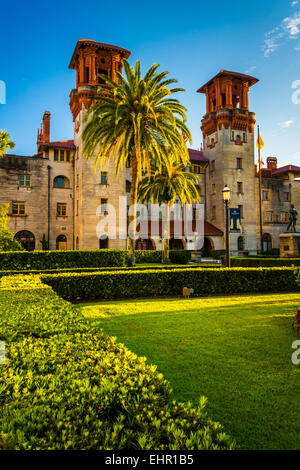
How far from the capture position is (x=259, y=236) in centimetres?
4578

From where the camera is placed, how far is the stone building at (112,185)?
3516cm

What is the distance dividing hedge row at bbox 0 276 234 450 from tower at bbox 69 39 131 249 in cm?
3091

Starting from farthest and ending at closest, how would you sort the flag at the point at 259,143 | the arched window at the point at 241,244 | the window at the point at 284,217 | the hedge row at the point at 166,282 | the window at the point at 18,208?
1. the window at the point at 284,217
2. the arched window at the point at 241,244
3. the flag at the point at 259,143
4. the window at the point at 18,208
5. the hedge row at the point at 166,282

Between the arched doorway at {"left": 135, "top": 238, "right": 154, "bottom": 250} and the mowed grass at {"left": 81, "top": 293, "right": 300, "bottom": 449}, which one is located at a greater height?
the arched doorway at {"left": 135, "top": 238, "right": 154, "bottom": 250}

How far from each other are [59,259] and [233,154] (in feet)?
103

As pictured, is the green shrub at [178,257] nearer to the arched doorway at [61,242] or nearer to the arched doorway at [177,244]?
the arched doorway at [177,244]

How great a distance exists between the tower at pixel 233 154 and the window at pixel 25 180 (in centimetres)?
2519

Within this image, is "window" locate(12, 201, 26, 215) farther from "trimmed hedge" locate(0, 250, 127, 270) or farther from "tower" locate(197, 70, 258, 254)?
"tower" locate(197, 70, 258, 254)

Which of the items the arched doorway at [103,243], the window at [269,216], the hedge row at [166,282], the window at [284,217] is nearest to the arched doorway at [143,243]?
the arched doorway at [103,243]

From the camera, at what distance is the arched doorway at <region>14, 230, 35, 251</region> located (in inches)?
1440

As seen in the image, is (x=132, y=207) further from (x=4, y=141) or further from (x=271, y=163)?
(x=271, y=163)

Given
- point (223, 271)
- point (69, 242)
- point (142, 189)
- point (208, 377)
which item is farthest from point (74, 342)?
point (69, 242)

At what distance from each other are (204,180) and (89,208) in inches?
819

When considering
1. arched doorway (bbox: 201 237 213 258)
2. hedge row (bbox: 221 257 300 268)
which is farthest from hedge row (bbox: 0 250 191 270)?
arched doorway (bbox: 201 237 213 258)
